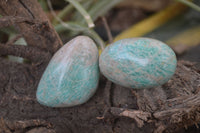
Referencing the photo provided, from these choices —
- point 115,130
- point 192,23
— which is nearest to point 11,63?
point 115,130

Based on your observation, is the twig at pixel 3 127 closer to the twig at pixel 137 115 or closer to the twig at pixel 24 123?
the twig at pixel 24 123

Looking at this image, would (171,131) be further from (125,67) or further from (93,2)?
(93,2)

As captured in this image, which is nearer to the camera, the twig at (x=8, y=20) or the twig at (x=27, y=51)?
the twig at (x=8, y=20)

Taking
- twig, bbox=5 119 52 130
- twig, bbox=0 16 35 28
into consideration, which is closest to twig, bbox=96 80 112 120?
Result: twig, bbox=5 119 52 130

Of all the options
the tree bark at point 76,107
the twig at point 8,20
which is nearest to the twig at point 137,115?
the tree bark at point 76,107

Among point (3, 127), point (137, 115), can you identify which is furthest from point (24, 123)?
point (137, 115)

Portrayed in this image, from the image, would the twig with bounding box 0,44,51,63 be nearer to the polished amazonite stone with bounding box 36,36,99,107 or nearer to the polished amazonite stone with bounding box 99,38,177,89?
the polished amazonite stone with bounding box 36,36,99,107

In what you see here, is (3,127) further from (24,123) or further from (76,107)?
A: (76,107)
